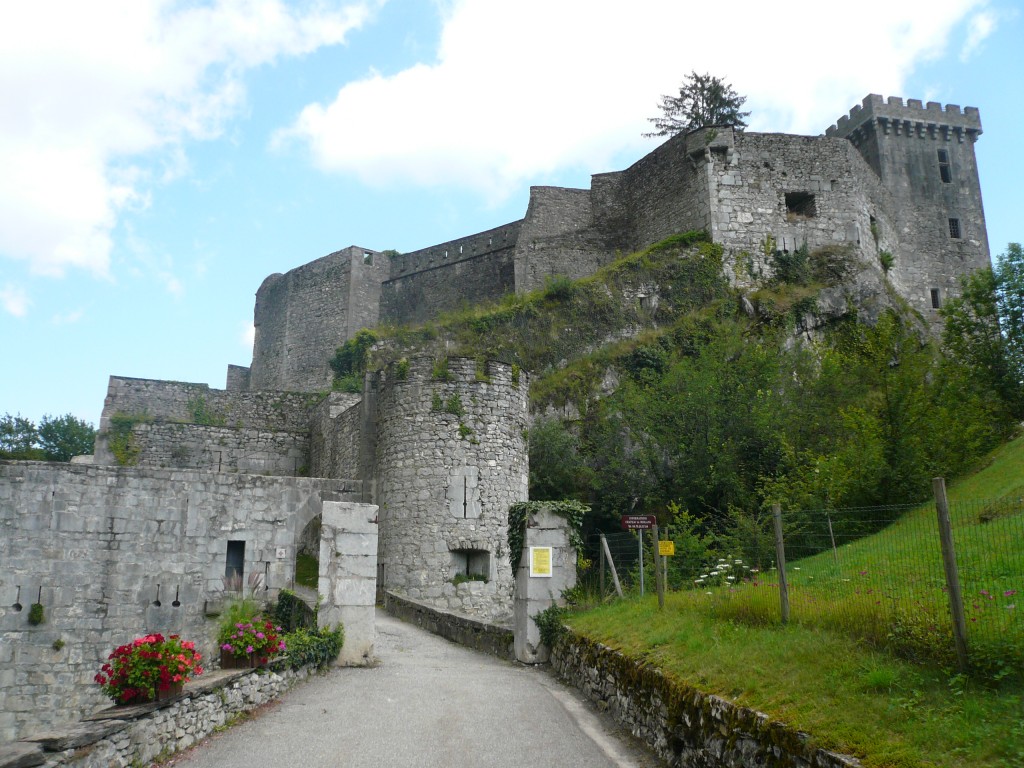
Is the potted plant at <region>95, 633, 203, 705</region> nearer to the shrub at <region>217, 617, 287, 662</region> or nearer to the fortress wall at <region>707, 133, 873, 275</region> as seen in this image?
the shrub at <region>217, 617, 287, 662</region>

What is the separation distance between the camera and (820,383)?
19594 mm

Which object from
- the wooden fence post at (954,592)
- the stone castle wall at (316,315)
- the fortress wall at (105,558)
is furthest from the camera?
the stone castle wall at (316,315)

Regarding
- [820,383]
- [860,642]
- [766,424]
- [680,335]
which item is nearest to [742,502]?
[766,424]

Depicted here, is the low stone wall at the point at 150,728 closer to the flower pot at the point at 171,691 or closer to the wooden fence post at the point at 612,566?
the flower pot at the point at 171,691

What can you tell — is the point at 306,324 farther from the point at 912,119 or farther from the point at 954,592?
the point at 954,592

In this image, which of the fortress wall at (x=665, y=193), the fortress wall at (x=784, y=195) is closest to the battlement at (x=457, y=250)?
the fortress wall at (x=665, y=193)

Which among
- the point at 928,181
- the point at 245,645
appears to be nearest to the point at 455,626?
the point at 245,645

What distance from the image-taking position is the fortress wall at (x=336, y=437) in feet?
65.7

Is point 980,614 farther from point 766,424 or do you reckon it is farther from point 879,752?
point 766,424

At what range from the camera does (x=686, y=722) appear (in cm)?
672

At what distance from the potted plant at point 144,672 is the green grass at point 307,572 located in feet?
31.5

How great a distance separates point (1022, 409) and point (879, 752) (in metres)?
16.9

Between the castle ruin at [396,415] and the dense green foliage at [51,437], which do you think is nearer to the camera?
the castle ruin at [396,415]

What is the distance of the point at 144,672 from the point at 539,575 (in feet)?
20.4
